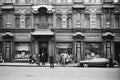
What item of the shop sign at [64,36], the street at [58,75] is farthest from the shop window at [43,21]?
the street at [58,75]

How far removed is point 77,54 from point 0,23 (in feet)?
39.9

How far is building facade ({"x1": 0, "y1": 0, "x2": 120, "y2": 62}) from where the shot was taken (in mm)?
42156

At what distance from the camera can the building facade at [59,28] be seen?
138 ft

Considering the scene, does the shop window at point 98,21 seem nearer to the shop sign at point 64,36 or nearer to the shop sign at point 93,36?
the shop sign at point 93,36

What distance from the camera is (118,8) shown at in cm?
4212

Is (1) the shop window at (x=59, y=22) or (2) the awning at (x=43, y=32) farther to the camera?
(1) the shop window at (x=59, y=22)

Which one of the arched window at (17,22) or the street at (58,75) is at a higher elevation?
the arched window at (17,22)

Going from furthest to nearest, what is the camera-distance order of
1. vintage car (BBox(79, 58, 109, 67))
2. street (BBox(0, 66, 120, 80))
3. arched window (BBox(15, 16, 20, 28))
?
arched window (BBox(15, 16, 20, 28)) < vintage car (BBox(79, 58, 109, 67)) < street (BBox(0, 66, 120, 80))

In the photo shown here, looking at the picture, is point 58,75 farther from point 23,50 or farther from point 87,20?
point 87,20

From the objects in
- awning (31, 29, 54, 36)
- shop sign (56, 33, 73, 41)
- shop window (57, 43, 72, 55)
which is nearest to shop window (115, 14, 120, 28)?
shop sign (56, 33, 73, 41)

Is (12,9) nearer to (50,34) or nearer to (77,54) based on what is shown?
(50,34)

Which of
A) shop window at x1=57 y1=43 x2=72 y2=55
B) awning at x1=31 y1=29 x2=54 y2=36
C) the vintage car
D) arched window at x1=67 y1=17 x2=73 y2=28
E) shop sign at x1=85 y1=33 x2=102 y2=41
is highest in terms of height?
arched window at x1=67 y1=17 x2=73 y2=28

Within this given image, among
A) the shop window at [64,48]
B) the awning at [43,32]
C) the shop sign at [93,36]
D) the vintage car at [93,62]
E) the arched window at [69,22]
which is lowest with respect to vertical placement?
the vintage car at [93,62]

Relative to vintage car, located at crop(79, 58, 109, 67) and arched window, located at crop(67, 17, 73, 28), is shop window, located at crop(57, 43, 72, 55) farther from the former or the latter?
vintage car, located at crop(79, 58, 109, 67)
